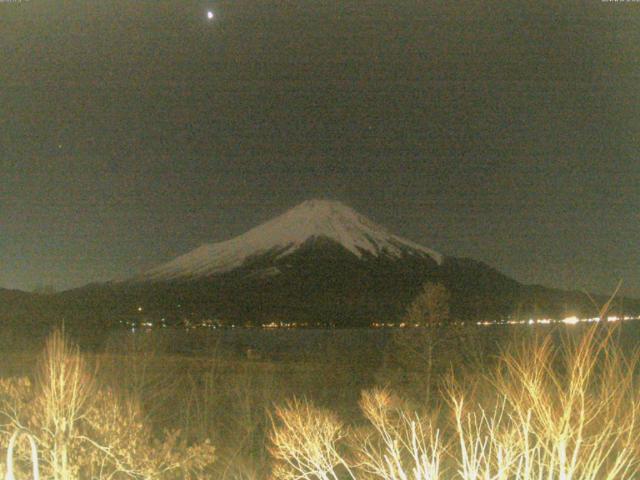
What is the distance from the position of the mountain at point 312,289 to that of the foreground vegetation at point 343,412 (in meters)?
67.4

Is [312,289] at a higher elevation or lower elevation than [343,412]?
higher

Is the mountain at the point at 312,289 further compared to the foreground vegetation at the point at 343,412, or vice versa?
the mountain at the point at 312,289

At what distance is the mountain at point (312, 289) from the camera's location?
12988cm

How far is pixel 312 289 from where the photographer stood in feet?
536

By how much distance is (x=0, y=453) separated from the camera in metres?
10.9

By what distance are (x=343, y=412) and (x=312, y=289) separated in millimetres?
124305

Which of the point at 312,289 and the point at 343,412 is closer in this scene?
the point at 343,412

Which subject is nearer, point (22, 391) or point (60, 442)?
point (60, 442)

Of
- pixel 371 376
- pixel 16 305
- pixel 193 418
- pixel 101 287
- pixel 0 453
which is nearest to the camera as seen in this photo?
pixel 0 453

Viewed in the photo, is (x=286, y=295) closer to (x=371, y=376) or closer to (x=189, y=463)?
(x=371, y=376)

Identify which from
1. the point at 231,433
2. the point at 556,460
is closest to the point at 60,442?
the point at 556,460

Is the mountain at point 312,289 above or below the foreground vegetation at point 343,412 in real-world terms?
above

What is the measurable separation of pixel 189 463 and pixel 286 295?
14734cm

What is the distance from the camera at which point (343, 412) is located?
3900 cm
